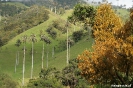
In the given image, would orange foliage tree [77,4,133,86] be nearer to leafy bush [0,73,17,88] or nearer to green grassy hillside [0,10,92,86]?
leafy bush [0,73,17,88]

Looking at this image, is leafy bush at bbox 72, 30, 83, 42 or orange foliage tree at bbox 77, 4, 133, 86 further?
leafy bush at bbox 72, 30, 83, 42

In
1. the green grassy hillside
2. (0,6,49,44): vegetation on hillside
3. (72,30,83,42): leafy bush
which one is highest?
(0,6,49,44): vegetation on hillside

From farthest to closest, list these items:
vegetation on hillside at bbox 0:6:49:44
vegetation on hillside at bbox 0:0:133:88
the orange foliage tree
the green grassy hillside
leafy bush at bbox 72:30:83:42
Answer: vegetation on hillside at bbox 0:6:49:44
leafy bush at bbox 72:30:83:42
the green grassy hillside
vegetation on hillside at bbox 0:0:133:88
the orange foliage tree

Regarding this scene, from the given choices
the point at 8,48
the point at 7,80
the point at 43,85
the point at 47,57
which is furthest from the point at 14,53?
the point at 43,85

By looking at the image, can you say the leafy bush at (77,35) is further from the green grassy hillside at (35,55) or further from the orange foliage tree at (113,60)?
the orange foliage tree at (113,60)

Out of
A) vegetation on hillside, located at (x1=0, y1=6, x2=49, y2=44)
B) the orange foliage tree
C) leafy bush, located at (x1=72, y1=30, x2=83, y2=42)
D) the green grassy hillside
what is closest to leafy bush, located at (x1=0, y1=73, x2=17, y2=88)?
the green grassy hillside

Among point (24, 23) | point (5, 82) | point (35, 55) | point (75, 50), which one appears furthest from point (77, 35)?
point (5, 82)

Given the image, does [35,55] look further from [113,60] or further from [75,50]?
[113,60]

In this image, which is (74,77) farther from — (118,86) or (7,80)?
(118,86)

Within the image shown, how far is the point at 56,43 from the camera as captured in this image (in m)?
153

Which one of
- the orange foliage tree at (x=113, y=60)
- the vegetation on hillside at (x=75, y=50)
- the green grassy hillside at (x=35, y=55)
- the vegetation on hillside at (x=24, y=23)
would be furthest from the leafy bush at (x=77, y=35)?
the orange foliage tree at (x=113, y=60)

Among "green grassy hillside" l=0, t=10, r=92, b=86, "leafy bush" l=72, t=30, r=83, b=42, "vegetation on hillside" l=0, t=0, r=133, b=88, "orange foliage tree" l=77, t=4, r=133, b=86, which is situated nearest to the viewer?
"orange foliage tree" l=77, t=4, r=133, b=86

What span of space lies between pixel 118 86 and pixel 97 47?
3216mm

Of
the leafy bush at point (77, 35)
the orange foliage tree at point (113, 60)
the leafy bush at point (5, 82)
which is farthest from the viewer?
the leafy bush at point (77, 35)
